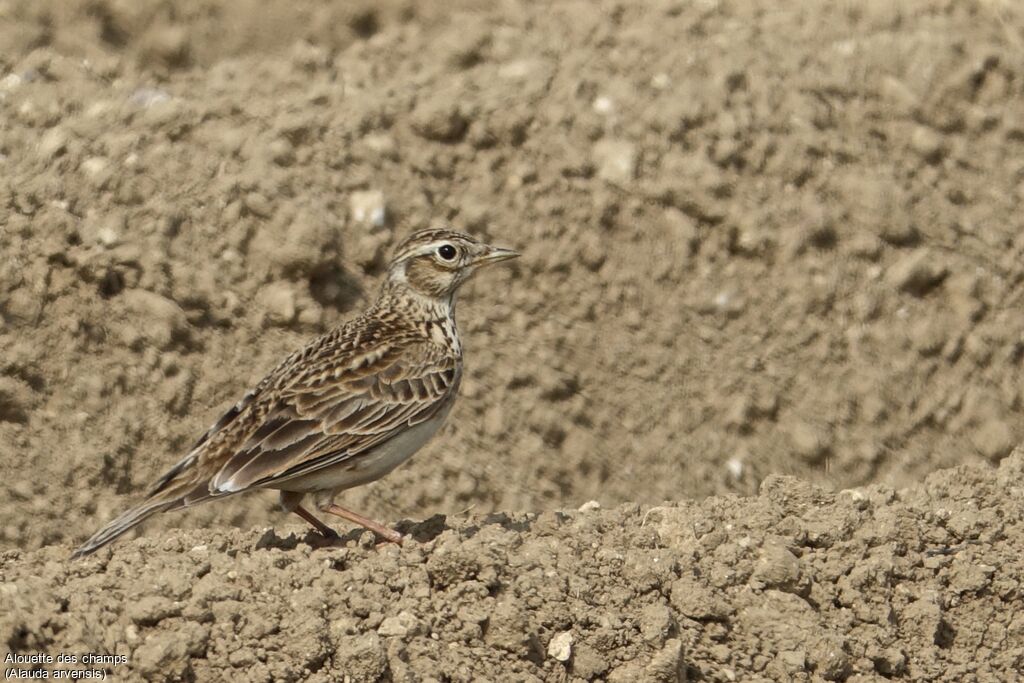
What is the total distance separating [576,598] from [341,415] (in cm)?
172

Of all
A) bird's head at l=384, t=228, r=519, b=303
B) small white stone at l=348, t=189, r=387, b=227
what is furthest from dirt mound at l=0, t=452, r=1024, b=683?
small white stone at l=348, t=189, r=387, b=227

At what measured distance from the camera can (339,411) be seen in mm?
8508

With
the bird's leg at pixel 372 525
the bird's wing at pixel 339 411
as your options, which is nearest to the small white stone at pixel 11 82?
the bird's wing at pixel 339 411

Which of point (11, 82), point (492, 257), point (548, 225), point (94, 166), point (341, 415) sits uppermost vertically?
point (11, 82)

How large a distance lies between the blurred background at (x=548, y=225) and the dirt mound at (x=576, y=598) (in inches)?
101

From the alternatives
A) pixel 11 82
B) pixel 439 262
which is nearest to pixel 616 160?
pixel 439 262

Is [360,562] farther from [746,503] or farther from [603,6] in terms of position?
[603,6]

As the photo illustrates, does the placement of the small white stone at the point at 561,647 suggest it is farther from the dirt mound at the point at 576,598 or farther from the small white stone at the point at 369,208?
the small white stone at the point at 369,208

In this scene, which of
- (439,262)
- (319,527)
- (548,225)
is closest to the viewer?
(319,527)

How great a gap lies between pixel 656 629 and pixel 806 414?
573 cm

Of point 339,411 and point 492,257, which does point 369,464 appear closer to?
point 339,411

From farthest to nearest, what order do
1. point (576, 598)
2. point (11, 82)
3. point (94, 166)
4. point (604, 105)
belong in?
point (604, 105)
point (11, 82)
point (94, 166)
point (576, 598)

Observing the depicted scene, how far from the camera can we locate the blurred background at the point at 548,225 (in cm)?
1109

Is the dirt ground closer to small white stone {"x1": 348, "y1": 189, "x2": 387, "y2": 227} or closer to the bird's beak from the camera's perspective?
small white stone {"x1": 348, "y1": 189, "x2": 387, "y2": 227}
